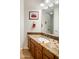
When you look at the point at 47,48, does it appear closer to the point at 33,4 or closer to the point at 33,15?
the point at 33,15

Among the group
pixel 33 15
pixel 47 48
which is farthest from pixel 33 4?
pixel 47 48

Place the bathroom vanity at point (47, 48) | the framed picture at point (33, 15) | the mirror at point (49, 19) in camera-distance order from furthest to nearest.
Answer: the framed picture at point (33, 15) → the mirror at point (49, 19) → the bathroom vanity at point (47, 48)

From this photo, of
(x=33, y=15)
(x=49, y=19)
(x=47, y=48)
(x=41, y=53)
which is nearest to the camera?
(x=47, y=48)

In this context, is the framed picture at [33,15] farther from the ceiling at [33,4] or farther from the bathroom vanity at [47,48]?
the bathroom vanity at [47,48]

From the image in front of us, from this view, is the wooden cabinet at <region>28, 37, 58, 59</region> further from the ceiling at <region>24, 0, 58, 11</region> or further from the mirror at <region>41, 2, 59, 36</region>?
the ceiling at <region>24, 0, 58, 11</region>

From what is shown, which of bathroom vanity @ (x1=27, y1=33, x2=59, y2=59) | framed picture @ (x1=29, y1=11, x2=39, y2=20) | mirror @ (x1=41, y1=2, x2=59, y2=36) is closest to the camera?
bathroom vanity @ (x1=27, y1=33, x2=59, y2=59)

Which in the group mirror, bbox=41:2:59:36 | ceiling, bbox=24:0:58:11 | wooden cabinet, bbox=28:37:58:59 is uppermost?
ceiling, bbox=24:0:58:11

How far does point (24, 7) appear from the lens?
24.7ft

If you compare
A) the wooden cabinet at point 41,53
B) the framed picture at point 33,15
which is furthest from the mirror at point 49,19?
the wooden cabinet at point 41,53

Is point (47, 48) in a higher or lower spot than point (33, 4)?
lower

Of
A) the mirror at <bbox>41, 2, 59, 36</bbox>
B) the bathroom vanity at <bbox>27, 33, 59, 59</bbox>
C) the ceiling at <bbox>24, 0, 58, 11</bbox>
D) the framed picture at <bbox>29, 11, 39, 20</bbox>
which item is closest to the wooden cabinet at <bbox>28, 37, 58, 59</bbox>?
the bathroom vanity at <bbox>27, 33, 59, 59</bbox>
